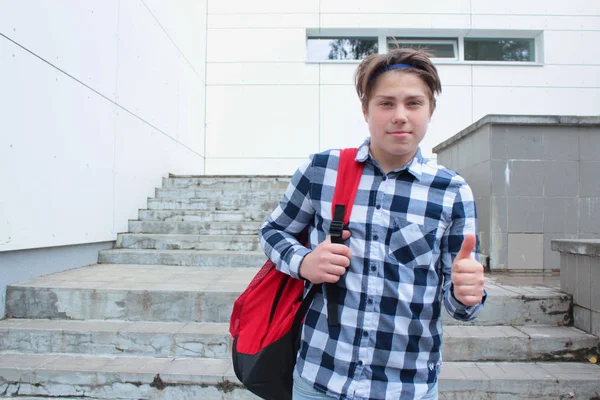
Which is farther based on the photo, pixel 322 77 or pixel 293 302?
pixel 322 77

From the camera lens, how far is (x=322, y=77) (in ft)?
28.0

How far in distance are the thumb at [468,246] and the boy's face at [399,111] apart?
279 millimetres

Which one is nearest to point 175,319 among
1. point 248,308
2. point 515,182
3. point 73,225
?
point 73,225

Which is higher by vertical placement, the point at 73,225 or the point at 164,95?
the point at 164,95

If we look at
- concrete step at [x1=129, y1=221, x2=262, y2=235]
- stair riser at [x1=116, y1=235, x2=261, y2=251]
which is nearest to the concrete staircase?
stair riser at [x1=116, y1=235, x2=261, y2=251]

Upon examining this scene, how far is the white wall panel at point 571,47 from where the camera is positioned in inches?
325

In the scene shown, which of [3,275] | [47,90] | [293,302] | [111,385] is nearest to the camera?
[293,302]

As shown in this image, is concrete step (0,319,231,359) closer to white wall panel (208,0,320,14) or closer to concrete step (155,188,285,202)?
concrete step (155,188,285,202)

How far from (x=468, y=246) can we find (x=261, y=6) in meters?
8.82

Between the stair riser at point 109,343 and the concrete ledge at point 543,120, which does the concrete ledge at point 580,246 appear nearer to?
the concrete ledge at point 543,120

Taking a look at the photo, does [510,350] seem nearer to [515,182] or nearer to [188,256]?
[515,182]

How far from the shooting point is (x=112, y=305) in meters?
3.26

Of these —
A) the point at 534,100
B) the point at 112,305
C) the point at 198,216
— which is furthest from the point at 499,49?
the point at 112,305

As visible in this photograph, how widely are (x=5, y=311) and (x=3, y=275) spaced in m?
0.30
